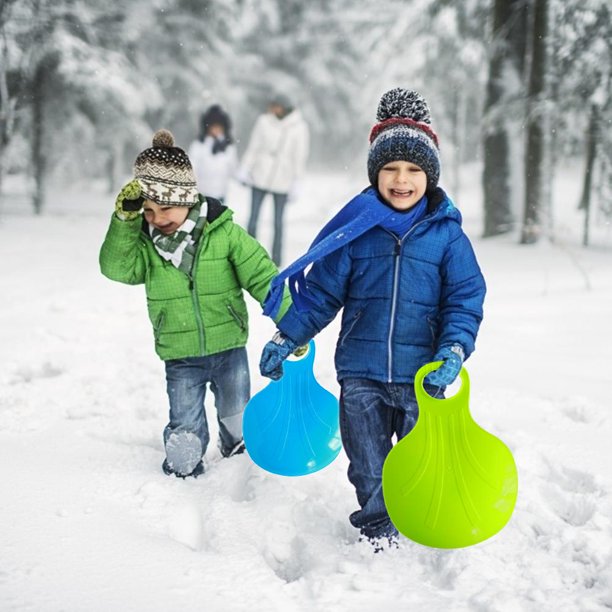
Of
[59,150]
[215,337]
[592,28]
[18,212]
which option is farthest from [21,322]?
[59,150]

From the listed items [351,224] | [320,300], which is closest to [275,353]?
[320,300]

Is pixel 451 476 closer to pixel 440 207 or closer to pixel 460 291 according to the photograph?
pixel 460 291

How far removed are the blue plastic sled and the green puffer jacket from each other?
30 centimetres

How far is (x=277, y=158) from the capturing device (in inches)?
316

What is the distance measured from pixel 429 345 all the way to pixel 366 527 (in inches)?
27.9

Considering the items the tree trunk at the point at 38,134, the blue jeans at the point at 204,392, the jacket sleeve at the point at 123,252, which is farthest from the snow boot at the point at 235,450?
the tree trunk at the point at 38,134

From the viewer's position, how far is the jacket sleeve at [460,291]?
2.46 m

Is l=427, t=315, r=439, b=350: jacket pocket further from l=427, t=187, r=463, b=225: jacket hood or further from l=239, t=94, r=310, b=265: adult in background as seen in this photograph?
l=239, t=94, r=310, b=265: adult in background

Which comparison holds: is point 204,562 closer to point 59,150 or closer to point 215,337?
point 215,337

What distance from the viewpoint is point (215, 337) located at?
311cm

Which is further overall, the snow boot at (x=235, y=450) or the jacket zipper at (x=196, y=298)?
the snow boot at (x=235, y=450)

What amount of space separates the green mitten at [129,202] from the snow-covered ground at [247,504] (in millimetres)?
1112

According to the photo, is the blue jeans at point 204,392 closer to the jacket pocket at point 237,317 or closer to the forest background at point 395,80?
the jacket pocket at point 237,317

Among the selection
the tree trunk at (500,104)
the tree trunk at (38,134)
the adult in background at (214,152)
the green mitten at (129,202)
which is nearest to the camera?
the green mitten at (129,202)
